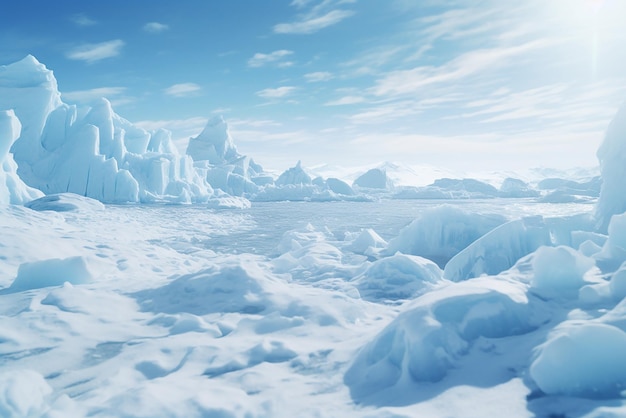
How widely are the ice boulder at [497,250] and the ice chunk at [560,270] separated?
4.41m

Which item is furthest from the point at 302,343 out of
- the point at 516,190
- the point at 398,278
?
the point at 516,190

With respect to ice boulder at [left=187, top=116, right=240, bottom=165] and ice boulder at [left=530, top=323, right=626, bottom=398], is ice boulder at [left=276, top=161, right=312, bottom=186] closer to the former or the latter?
ice boulder at [left=187, top=116, right=240, bottom=165]

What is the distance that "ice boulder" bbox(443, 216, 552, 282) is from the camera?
9133mm

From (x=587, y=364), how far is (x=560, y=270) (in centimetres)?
203

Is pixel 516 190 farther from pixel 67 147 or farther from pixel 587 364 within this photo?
pixel 587 364

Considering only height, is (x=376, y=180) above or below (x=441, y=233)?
above

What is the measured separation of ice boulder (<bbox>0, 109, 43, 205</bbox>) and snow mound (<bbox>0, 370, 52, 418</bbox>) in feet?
61.8

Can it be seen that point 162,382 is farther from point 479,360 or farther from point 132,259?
point 132,259

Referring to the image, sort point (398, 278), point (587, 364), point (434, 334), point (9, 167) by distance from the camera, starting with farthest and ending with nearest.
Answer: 1. point (9, 167)
2. point (398, 278)
3. point (434, 334)
4. point (587, 364)

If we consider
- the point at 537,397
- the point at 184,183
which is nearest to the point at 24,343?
the point at 537,397

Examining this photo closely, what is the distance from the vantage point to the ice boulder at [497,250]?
360 inches

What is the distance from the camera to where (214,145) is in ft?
243

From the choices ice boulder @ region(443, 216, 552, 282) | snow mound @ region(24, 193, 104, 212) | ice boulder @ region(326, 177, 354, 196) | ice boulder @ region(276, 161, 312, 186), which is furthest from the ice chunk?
ice boulder @ region(276, 161, 312, 186)

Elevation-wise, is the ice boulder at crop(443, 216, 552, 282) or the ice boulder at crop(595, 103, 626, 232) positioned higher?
the ice boulder at crop(595, 103, 626, 232)
